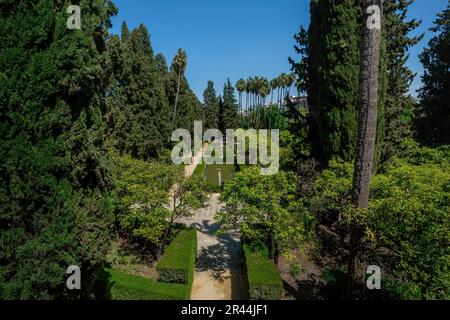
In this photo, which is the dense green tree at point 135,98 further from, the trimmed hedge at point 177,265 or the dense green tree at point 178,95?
the dense green tree at point 178,95

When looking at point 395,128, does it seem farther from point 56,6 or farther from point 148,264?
point 56,6

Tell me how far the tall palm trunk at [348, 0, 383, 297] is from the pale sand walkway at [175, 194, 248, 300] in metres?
4.60

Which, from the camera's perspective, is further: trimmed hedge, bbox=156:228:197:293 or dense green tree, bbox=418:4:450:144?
dense green tree, bbox=418:4:450:144

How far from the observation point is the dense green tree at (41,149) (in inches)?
196

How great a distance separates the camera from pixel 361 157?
782 centimetres

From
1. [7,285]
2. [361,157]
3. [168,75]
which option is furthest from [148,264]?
[168,75]

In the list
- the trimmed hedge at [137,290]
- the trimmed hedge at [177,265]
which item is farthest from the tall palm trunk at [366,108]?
the trimmed hedge at [177,265]

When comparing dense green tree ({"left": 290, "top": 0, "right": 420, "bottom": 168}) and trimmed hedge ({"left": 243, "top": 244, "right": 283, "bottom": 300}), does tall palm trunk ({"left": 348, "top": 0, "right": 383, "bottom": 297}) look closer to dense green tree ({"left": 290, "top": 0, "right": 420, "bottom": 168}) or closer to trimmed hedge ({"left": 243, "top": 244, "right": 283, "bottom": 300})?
trimmed hedge ({"left": 243, "top": 244, "right": 283, "bottom": 300})

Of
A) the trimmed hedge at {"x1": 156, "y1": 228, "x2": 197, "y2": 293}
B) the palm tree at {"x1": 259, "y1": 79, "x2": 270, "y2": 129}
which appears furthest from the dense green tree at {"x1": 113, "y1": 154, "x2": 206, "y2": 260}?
the palm tree at {"x1": 259, "y1": 79, "x2": 270, "y2": 129}

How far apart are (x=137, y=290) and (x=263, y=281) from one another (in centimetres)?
384

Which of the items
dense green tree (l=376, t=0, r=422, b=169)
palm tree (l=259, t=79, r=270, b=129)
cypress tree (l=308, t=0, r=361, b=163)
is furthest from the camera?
palm tree (l=259, t=79, r=270, b=129)

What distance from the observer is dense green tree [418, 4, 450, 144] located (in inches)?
903

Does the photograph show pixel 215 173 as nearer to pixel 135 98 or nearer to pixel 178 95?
pixel 135 98

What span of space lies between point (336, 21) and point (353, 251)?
34.1ft
